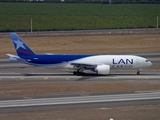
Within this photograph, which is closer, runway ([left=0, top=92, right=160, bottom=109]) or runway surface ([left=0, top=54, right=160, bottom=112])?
runway ([left=0, top=92, right=160, bottom=109])

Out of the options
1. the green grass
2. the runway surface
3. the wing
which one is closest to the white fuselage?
the wing

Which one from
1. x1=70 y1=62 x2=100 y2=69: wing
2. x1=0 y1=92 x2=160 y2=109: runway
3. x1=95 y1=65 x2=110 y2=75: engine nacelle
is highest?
x1=70 y1=62 x2=100 y2=69: wing

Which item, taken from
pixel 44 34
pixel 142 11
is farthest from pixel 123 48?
pixel 142 11

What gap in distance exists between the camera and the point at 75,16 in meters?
159

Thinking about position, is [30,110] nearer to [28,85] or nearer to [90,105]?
[90,105]

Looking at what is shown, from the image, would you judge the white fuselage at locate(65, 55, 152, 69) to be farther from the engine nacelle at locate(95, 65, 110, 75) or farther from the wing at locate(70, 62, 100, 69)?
the engine nacelle at locate(95, 65, 110, 75)

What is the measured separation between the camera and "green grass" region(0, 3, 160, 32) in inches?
5571

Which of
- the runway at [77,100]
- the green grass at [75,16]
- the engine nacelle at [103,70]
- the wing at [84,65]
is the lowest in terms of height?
the runway at [77,100]

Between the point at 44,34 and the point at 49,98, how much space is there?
70363mm

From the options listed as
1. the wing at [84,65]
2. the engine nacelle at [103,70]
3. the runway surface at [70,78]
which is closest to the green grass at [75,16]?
the runway surface at [70,78]

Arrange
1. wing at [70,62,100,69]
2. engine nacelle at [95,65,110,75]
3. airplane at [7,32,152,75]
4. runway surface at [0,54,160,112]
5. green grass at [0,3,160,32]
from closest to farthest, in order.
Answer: runway surface at [0,54,160,112], engine nacelle at [95,65,110,75], airplane at [7,32,152,75], wing at [70,62,100,69], green grass at [0,3,160,32]

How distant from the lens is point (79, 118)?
3981 cm

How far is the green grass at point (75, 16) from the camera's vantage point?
142m

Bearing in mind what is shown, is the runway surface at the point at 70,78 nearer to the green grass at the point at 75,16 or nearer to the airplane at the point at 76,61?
the airplane at the point at 76,61
